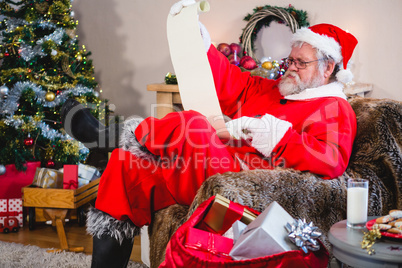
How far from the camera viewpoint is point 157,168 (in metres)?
1.63

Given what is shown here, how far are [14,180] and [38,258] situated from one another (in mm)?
827

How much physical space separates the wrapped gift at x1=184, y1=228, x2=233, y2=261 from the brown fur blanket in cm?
21

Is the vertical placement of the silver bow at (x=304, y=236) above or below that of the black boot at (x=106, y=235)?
above

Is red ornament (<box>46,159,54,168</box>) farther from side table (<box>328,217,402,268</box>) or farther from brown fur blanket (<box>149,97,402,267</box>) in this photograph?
side table (<box>328,217,402,268</box>)

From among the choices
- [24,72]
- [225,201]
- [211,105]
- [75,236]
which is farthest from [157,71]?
[225,201]

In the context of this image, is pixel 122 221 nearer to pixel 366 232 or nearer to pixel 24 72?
pixel 366 232

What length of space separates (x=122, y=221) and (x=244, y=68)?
1.49m

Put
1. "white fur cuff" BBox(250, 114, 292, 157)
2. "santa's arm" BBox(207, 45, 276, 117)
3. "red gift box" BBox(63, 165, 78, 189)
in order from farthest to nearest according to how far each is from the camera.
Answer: "red gift box" BBox(63, 165, 78, 189) → "santa's arm" BBox(207, 45, 276, 117) → "white fur cuff" BBox(250, 114, 292, 157)

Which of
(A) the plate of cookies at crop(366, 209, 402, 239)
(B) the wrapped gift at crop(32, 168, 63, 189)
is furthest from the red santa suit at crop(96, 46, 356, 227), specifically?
(B) the wrapped gift at crop(32, 168, 63, 189)

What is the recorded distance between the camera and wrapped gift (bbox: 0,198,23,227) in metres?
2.84

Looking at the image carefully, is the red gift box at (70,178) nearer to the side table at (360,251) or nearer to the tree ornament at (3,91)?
the tree ornament at (3,91)

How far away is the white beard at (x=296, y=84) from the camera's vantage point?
6.67ft

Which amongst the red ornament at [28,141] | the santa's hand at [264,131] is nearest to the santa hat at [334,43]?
the santa's hand at [264,131]

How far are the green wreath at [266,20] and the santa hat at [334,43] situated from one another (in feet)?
2.38
